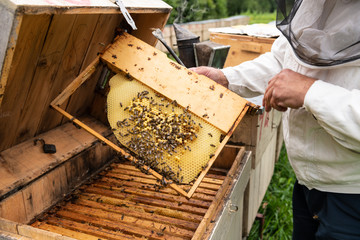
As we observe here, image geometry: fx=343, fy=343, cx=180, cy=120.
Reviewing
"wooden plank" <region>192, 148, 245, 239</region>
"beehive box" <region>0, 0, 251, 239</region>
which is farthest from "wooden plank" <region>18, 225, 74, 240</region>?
"wooden plank" <region>192, 148, 245, 239</region>

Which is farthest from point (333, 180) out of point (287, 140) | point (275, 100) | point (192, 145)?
point (192, 145)

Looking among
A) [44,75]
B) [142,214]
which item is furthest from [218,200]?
[44,75]

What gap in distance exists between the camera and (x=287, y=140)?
1.96 meters

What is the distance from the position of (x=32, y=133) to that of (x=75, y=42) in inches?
26.4

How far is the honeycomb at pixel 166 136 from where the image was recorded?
1846mm

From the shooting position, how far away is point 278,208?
408 centimetres

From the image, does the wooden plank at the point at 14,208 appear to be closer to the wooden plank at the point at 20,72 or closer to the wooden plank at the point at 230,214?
the wooden plank at the point at 20,72

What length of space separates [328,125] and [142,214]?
3.94 feet

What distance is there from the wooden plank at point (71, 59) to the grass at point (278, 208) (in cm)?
239

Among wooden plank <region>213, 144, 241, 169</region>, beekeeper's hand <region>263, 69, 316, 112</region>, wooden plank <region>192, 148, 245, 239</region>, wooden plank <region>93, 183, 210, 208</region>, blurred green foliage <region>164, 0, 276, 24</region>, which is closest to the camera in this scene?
beekeeper's hand <region>263, 69, 316, 112</region>

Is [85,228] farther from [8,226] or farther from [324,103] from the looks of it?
[324,103]

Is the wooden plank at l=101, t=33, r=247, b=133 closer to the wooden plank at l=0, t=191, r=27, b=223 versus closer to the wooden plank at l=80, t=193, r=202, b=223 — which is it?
the wooden plank at l=80, t=193, r=202, b=223

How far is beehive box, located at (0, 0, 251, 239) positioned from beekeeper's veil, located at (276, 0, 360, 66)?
0.83 metres

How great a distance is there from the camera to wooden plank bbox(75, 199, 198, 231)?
1.98 meters
